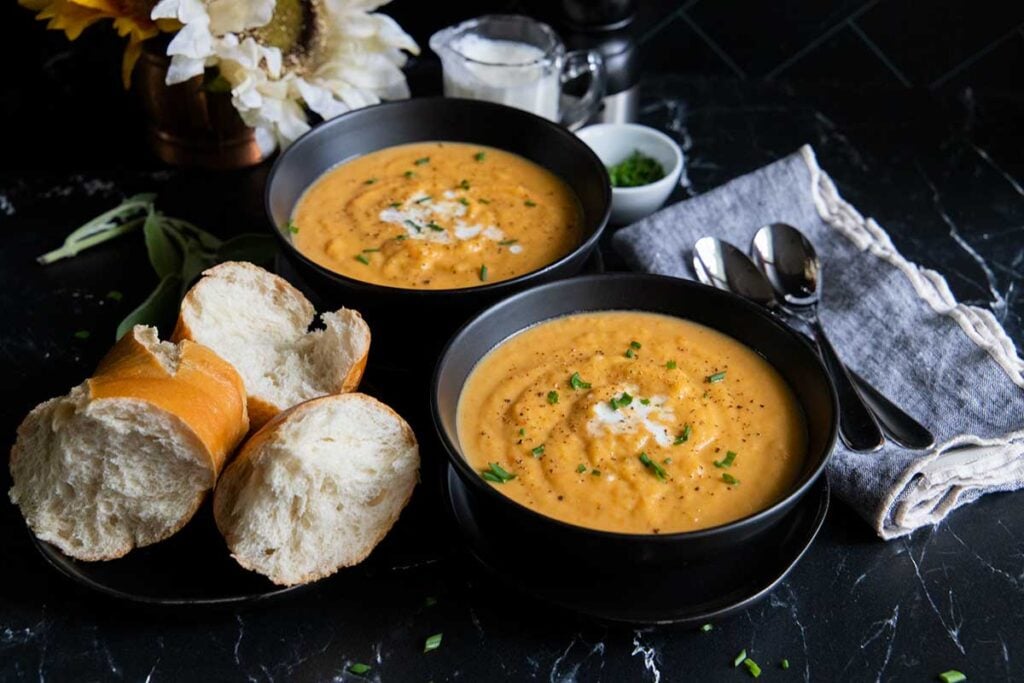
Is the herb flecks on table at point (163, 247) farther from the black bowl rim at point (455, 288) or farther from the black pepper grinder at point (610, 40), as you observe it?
the black pepper grinder at point (610, 40)

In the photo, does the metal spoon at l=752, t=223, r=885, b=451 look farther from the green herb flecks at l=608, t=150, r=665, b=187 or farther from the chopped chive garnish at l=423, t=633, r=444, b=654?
the chopped chive garnish at l=423, t=633, r=444, b=654

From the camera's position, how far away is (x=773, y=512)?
6.28 feet

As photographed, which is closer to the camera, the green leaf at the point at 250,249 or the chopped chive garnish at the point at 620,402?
the chopped chive garnish at the point at 620,402

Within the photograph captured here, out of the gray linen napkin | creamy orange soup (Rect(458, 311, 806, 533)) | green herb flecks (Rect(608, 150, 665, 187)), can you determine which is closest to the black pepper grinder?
green herb flecks (Rect(608, 150, 665, 187))

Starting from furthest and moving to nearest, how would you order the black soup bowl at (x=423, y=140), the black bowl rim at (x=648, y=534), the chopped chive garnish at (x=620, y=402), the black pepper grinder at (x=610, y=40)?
the black pepper grinder at (x=610, y=40) → the black soup bowl at (x=423, y=140) → the chopped chive garnish at (x=620, y=402) → the black bowl rim at (x=648, y=534)

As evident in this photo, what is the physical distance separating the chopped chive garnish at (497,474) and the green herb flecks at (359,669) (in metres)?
0.40

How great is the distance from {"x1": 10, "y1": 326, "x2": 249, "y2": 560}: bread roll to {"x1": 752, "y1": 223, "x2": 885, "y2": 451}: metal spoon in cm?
130

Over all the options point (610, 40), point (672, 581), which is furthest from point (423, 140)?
point (672, 581)

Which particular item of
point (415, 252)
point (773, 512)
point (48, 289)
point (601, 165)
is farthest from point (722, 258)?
point (48, 289)

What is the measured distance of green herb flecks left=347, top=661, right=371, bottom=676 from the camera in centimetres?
204

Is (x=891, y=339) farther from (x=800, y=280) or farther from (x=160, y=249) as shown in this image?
(x=160, y=249)

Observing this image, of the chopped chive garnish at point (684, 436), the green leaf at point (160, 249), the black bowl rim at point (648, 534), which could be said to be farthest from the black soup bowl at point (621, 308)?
the green leaf at point (160, 249)

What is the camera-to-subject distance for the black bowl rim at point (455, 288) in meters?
2.42

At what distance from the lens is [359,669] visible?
2.04 meters
